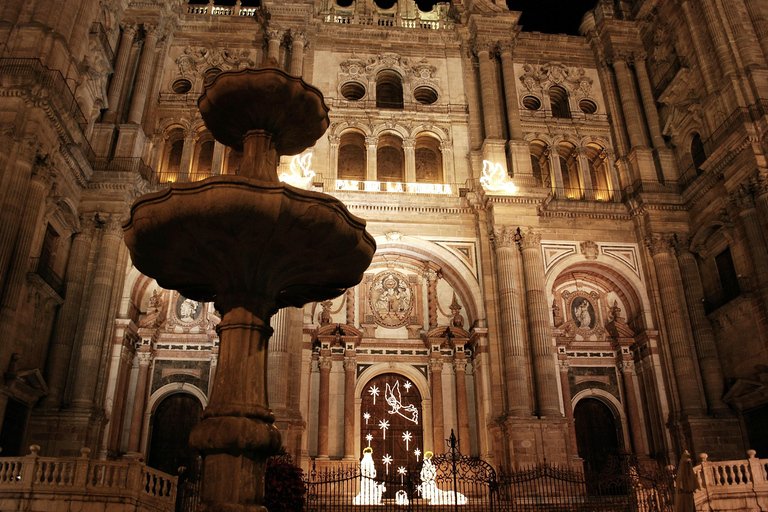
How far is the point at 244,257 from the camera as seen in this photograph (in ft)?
22.6

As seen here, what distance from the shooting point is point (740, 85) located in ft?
58.0

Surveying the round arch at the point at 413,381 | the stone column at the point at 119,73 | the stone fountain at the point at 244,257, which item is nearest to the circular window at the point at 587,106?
the round arch at the point at 413,381

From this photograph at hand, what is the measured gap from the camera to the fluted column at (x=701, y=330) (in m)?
17.3

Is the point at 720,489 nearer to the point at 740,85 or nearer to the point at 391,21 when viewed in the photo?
Result: the point at 740,85

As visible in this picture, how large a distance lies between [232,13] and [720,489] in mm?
21097

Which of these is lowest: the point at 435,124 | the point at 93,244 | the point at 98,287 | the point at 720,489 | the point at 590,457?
the point at 720,489

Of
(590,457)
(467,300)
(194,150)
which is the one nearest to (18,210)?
(194,150)

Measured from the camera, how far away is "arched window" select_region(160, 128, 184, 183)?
20578 millimetres

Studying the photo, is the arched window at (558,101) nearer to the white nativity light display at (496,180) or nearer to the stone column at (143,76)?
the white nativity light display at (496,180)

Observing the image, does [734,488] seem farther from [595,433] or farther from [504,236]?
[504,236]

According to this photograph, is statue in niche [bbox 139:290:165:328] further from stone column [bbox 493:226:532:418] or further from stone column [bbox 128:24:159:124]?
stone column [bbox 493:226:532:418]

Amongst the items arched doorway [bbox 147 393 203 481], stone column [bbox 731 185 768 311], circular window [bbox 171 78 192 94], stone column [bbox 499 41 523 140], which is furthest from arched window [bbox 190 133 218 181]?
stone column [bbox 731 185 768 311]

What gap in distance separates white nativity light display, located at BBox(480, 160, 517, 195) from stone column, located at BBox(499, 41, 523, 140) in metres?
1.45

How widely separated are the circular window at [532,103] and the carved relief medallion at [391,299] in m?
7.82
